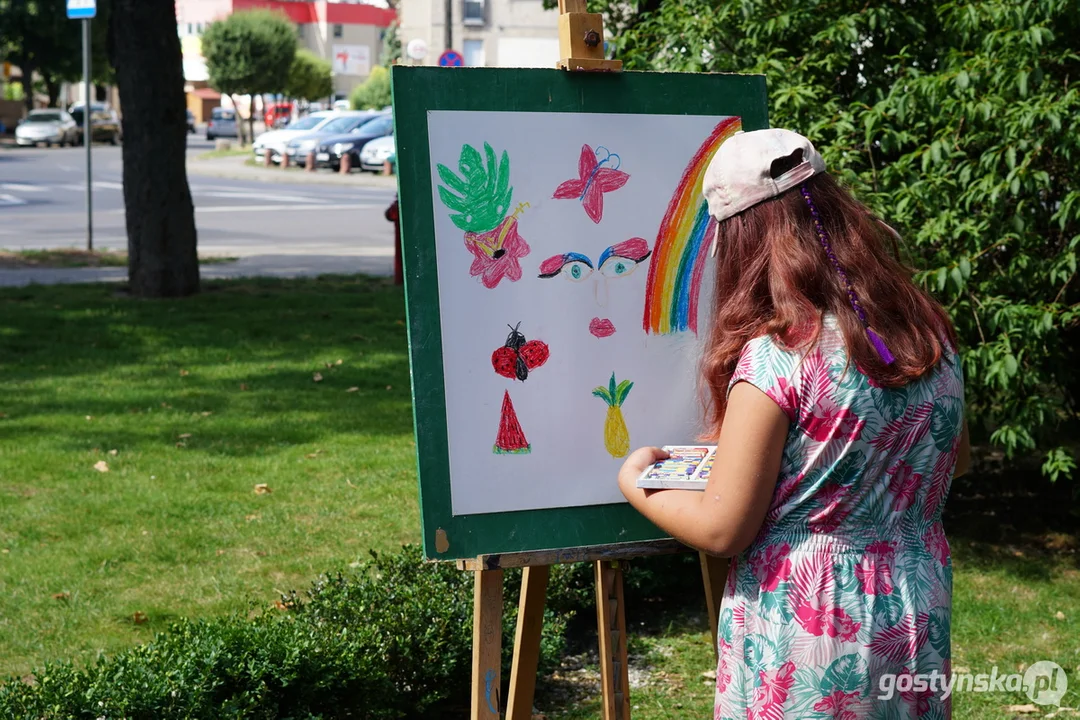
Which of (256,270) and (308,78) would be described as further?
(308,78)

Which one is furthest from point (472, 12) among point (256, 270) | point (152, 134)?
point (152, 134)

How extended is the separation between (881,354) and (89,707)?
2141 mm

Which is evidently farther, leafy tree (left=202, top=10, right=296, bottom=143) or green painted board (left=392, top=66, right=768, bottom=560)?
leafy tree (left=202, top=10, right=296, bottom=143)

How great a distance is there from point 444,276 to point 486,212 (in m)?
0.20

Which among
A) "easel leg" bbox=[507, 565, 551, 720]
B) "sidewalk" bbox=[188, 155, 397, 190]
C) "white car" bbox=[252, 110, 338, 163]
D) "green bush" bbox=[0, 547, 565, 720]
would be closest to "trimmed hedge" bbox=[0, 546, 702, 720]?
"green bush" bbox=[0, 547, 565, 720]

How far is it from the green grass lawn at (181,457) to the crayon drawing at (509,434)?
212 cm

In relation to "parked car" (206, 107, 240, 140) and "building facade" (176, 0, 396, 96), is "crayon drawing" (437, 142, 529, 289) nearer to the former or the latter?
"parked car" (206, 107, 240, 140)

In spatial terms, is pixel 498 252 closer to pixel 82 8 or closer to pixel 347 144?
pixel 82 8

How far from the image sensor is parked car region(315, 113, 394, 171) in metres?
32.9

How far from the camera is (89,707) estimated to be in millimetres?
2994

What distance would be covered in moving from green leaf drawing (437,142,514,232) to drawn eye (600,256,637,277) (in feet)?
0.96

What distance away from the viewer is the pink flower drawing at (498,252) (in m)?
2.90

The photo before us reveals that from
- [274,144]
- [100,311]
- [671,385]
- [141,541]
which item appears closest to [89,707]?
[671,385]

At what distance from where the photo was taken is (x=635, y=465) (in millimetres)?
2463
